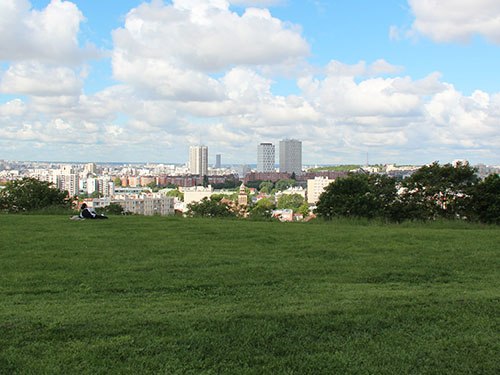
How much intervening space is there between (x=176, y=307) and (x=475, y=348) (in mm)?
2636

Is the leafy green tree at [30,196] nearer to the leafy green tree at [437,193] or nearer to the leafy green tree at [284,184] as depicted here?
the leafy green tree at [437,193]

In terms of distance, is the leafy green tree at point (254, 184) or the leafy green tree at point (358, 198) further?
the leafy green tree at point (254, 184)

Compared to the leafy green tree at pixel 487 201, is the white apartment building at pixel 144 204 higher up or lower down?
lower down

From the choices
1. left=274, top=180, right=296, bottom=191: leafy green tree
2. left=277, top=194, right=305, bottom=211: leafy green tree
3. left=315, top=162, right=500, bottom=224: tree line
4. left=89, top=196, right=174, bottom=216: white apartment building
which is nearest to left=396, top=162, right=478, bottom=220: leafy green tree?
left=315, top=162, right=500, bottom=224: tree line

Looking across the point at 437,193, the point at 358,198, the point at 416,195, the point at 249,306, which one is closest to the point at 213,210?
the point at 358,198

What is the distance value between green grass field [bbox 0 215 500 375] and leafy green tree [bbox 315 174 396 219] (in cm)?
446

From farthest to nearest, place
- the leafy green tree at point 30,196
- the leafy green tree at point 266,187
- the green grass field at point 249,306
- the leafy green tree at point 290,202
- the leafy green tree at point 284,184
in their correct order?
the leafy green tree at point 284,184 → the leafy green tree at point 266,187 → the leafy green tree at point 290,202 → the leafy green tree at point 30,196 → the green grass field at point 249,306

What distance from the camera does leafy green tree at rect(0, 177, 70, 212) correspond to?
15484 millimetres

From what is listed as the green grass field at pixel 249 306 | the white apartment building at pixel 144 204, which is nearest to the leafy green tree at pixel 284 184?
the white apartment building at pixel 144 204

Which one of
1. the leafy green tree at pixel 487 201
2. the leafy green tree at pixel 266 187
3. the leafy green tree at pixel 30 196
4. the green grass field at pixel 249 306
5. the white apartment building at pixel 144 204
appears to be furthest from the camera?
the leafy green tree at pixel 266 187

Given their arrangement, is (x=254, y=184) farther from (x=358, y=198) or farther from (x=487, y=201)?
(x=487, y=201)

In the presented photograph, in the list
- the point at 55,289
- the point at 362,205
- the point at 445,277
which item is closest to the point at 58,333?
the point at 55,289

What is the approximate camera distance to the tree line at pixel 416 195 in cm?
1237

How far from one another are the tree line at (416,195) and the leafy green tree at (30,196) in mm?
9673
